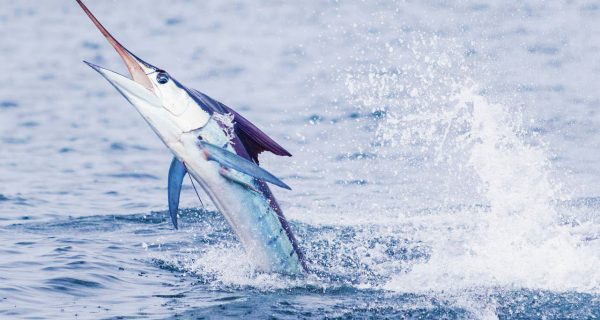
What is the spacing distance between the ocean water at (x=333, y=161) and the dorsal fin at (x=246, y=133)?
1021mm

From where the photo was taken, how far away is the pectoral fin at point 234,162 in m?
6.65

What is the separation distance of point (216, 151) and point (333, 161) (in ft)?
27.1

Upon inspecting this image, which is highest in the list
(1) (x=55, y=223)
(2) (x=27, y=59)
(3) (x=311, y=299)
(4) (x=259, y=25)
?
(4) (x=259, y=25)

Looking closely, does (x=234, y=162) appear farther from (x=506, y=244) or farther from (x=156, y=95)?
(x=506, y=244)

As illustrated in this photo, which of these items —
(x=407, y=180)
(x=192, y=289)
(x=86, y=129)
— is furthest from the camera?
(x=86, y=129)

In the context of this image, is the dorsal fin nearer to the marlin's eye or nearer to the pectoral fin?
the marlin's eye

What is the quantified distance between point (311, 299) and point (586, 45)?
15.6 meters

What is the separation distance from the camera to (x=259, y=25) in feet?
89.6

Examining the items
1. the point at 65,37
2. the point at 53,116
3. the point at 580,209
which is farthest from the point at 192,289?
the point at 65,37

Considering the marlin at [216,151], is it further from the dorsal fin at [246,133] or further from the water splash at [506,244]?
the water splash at [506,244]

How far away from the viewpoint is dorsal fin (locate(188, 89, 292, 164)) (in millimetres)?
7105

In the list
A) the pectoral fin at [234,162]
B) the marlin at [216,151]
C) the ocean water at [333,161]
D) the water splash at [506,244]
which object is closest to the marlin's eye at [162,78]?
the marlin at [216,151]

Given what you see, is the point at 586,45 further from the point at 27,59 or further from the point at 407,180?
the point at 27,59

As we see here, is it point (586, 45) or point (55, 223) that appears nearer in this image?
point (55, 223)
